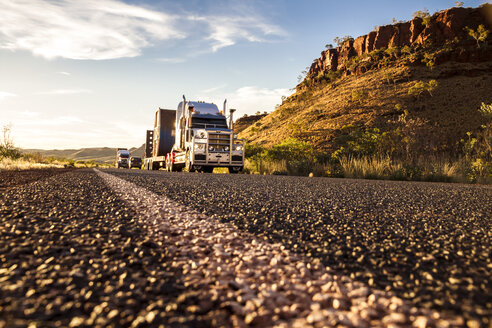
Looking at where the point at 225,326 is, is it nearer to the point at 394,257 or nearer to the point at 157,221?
the point at 394,257

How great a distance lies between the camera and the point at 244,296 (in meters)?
1.25

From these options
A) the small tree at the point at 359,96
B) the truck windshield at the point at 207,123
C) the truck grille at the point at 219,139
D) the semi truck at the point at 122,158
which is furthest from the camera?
the small tree at the point at 359,96

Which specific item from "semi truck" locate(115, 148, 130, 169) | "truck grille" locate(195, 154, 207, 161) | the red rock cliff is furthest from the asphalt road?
the red rock cliff

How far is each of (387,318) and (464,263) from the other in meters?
0.94

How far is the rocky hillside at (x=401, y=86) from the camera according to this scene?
43366 mm

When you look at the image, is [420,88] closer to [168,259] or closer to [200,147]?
[200,147]

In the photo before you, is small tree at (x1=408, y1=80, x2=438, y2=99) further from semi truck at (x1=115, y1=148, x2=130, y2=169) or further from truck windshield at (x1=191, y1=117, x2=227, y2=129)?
semi truck at (x1=115, y1=148, x2=130, y2=169)

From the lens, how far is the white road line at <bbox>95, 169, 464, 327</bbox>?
3.55ft

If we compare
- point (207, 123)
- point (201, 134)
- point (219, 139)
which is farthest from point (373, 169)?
point (207, 123)

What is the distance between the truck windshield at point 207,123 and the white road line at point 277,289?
1655 cm

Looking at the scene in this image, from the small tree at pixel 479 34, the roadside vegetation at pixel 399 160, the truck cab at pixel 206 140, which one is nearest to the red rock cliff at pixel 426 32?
the small tree at pixel 479 34

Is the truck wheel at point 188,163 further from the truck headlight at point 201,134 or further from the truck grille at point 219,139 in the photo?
the truck grille at point 219,139

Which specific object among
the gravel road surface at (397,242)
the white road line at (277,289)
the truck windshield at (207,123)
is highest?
the truck windshield at (207,123)

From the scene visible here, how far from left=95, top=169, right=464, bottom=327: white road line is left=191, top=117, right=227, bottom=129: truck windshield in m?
16.5
